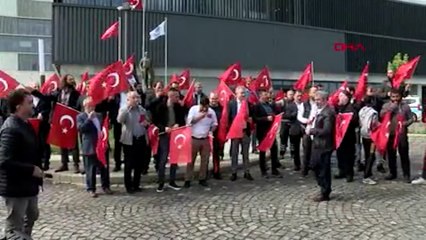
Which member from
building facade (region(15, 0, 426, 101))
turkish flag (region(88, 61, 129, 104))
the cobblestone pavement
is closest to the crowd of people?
turkish flag (region(88, 61, 129, 104))

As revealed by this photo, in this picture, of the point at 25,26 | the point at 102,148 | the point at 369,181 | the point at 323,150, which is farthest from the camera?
the point at 25,26

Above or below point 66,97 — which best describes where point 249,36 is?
above

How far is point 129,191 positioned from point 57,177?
2.04 metres

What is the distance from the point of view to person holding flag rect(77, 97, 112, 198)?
9508 mm

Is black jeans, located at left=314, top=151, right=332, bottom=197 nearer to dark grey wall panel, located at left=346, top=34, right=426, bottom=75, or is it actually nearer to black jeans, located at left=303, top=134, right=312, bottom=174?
black jeans, located at left=303, top=134, right=312, bottom=174

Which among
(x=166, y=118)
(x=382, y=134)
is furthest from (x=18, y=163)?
(x=382, y=134)

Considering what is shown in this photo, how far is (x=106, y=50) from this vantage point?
38594 mm

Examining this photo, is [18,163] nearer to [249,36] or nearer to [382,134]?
[382,134]

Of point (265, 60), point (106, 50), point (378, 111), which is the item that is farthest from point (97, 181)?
point (265, 60)

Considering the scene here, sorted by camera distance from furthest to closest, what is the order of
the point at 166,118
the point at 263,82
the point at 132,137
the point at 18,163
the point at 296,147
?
1. the point at 263,82
2. the point at 296,147
3. the point at 166,118
4. the point at 132,137
5. the point at 18,163

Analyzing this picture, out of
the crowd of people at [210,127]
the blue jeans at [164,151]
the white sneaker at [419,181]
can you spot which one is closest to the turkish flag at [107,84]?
the crowd of people at [210,127]

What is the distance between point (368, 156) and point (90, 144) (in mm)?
5661

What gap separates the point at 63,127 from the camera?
34.6 feet

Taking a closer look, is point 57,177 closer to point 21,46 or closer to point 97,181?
point 97,181
